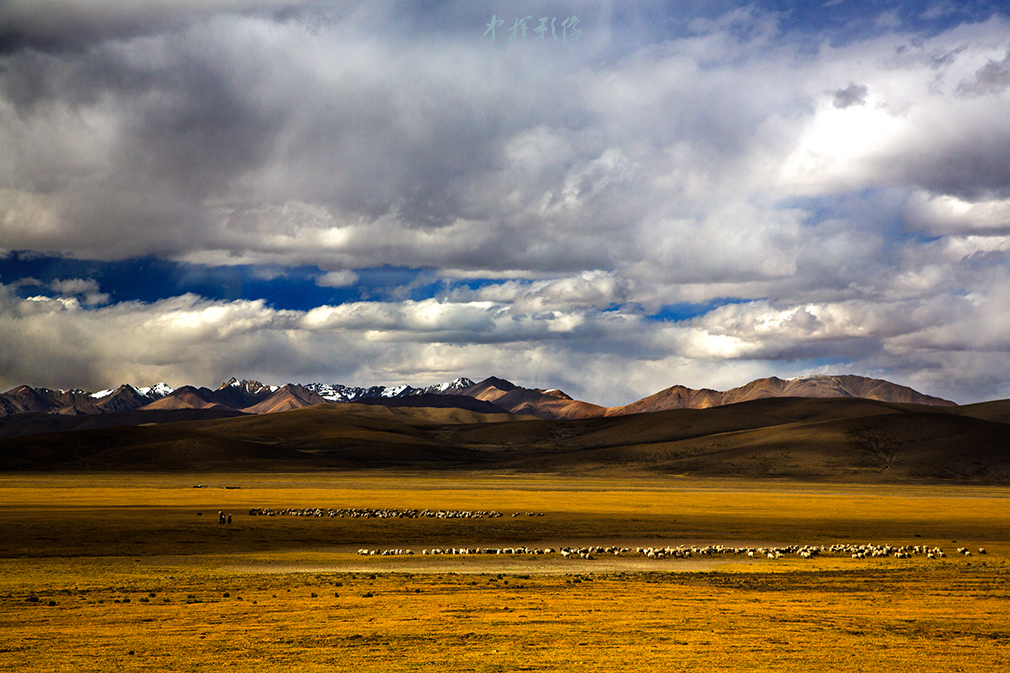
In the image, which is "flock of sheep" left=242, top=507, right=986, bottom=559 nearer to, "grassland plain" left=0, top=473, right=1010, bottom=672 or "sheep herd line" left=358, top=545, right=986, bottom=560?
"sheep herd line" left=358, top=545, right=986, bottom=560

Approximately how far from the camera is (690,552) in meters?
44.6

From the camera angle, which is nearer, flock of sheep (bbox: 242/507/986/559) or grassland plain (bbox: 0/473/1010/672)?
grassland plain (bbox: 0/473/1010/672)

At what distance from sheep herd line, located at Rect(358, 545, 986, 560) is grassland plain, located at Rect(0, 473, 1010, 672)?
1474mm

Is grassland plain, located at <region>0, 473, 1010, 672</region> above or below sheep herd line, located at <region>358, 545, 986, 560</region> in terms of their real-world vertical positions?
above

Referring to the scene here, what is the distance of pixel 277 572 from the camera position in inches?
1382

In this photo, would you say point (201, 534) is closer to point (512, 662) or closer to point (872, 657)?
point (512, 662)

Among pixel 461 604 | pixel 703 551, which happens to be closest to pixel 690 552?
pixel 703 551

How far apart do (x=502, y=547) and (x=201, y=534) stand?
17.8m

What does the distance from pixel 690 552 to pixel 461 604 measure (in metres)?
21.5

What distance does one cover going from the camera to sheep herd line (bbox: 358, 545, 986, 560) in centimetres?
4309

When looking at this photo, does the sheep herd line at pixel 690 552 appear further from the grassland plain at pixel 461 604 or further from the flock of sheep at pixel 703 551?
the grassland plain at pixel 461 604

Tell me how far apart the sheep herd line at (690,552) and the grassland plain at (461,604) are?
1.47 metres

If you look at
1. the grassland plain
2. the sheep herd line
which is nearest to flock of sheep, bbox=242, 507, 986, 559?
the sheep herd line

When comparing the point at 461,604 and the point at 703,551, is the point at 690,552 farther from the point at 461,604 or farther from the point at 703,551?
the point at 461,604
